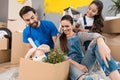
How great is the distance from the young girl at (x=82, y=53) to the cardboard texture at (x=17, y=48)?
1239mm

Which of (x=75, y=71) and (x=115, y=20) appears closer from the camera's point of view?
(x=75, y=71)

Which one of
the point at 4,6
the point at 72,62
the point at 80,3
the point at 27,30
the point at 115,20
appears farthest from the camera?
the point at 4,6

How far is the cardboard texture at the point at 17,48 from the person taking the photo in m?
2.99

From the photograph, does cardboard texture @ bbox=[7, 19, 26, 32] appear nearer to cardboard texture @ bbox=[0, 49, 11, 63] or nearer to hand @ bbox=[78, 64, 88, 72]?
cardboard texture @ bbox=[0, 49, 11, 63]

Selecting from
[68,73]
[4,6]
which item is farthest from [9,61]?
[68,73]

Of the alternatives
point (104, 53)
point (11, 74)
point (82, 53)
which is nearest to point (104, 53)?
point (104, 53)

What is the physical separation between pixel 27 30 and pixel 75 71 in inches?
27.8

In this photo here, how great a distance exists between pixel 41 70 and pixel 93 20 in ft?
2.93

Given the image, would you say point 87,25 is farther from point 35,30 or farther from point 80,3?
point 80,3

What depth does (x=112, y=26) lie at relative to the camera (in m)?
2.22

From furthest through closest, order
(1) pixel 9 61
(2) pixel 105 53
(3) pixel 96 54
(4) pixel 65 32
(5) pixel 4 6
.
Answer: (5) pixel 4 6
(1) pixel 9 61
(4) pixel 65 32
(3) pixel 96 54
(2) pixel 105 53

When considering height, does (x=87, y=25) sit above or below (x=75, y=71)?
above

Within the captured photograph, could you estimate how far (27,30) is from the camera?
6.69 ft

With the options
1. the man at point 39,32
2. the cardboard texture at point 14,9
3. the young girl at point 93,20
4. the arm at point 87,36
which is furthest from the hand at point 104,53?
the cardboard texture at point 14,9
